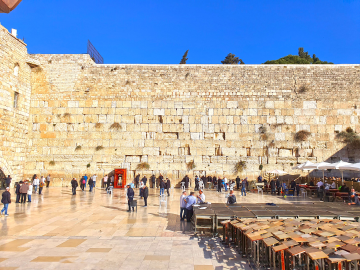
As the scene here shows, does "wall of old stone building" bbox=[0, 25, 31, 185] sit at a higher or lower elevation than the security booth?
higher

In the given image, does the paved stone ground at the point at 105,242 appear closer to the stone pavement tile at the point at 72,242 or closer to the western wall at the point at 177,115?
the stone pavement tile at the point at 72,242

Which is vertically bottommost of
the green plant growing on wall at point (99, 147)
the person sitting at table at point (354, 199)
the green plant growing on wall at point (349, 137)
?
the person sitting at table at point (354, 199)

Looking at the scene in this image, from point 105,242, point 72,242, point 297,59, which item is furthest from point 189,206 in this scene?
point 297,59

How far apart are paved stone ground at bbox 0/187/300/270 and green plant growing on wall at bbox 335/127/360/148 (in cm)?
1329

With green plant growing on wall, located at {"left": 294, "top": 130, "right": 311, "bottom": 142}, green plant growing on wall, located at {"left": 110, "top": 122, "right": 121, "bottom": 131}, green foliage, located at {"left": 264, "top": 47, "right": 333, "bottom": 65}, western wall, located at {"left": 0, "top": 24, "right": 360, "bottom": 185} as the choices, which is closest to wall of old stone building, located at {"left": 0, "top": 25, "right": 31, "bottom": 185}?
western wall, located at {"left": 0, "top": 24, "right": 360, "bottom": 185}

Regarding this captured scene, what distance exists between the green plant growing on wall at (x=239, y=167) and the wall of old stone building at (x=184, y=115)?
0.26 m

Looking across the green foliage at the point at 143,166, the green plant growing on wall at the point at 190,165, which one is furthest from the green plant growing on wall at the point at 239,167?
the green foliage at the point at 143,166

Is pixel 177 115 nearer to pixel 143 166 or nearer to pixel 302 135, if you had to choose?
pixel 143 166

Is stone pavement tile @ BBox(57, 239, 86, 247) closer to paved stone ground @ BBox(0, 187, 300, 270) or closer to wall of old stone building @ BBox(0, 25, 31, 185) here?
paved stone ground @ BBox(0, 187, 300, 270)

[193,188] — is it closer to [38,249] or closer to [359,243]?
[38,249]

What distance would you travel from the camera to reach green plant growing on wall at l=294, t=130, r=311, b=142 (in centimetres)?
1752

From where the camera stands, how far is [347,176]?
1706 cm

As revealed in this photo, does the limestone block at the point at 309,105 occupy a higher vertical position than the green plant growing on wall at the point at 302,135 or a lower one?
higher

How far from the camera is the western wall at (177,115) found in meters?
17.5
